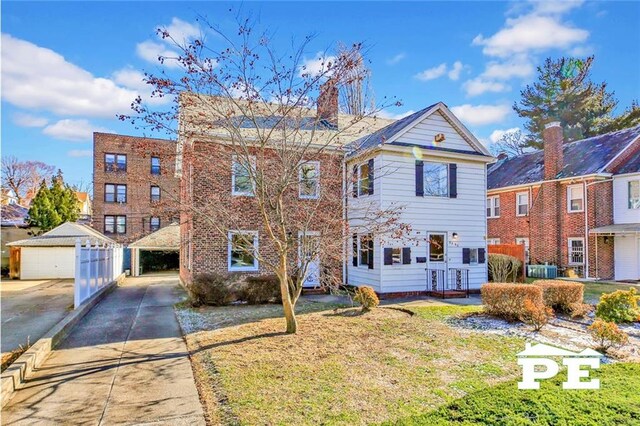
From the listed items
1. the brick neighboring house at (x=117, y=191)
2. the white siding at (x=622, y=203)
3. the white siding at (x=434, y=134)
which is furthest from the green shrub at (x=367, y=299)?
the brick neighboring house at (x=117, y=191)

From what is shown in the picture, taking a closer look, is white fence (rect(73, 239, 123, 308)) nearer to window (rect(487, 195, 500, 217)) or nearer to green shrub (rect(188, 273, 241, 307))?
green shrub (rect(188, 273, 241, 307))

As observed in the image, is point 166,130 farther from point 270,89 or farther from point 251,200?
point 251,200

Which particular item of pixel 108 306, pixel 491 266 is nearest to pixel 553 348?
pixel 491 266

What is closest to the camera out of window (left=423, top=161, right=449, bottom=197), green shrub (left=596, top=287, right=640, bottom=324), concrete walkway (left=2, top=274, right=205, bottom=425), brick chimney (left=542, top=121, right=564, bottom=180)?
concrete walkway (left=2, top=274, right=205, bottom=425)

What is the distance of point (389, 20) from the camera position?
30.3 ft

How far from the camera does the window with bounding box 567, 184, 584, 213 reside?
63.9ft

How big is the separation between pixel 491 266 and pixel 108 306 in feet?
47.4

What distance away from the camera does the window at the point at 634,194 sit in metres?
18.1

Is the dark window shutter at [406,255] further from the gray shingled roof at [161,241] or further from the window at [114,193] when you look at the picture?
the window at [114,193]

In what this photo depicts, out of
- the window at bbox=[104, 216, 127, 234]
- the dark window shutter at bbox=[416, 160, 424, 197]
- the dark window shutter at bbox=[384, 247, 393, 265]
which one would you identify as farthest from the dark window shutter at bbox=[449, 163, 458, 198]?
the window at bbox=[104, 216, 127, 234]

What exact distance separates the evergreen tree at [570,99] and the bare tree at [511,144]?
2497mm

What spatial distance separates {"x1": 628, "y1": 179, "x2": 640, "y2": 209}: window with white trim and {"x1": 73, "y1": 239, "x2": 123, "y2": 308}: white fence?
74.7 ft

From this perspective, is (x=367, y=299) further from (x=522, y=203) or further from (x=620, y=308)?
(x=522, y=203)

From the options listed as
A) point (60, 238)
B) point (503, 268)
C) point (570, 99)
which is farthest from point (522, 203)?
point (60, 238)
